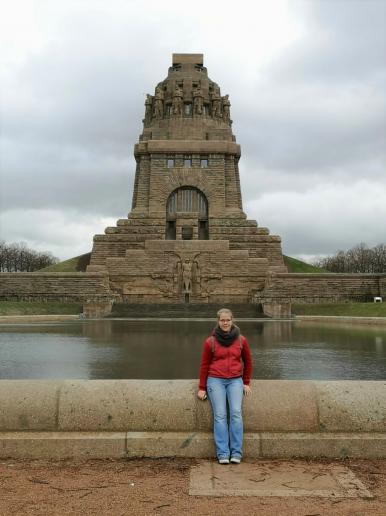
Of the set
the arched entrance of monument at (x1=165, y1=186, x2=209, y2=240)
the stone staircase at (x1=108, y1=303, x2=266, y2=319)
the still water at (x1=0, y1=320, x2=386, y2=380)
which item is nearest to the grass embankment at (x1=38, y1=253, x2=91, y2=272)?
the arched entrance of monument at (x1=165, y1=186, x2=209, y2=240)

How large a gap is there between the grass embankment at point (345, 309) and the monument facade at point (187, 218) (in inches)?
155

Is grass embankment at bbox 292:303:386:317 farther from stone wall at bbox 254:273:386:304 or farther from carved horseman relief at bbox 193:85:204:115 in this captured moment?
carved horseman relief at bbox 193:85:204:115

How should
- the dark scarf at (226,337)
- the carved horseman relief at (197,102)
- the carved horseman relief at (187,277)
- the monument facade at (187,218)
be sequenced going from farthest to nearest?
the carved horseman relief at (197,102) < the monument facade at (187,218) < the carved horseman relief at (187,277) < the dark scarf at (226,337)

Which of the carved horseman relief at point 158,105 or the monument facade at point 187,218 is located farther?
the carved horseman relief at point 158,105

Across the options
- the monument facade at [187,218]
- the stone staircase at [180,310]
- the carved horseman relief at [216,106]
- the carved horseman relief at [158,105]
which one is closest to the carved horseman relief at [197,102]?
the monument facade at [187,218]

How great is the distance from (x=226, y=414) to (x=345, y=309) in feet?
91.7

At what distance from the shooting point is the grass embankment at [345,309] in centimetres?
2852

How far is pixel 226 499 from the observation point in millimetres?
4145

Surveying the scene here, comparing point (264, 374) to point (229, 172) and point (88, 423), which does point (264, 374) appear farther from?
point (229, 172)

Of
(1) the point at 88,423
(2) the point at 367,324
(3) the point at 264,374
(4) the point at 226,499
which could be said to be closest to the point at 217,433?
(4) the point at 226,499

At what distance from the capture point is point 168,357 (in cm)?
1183

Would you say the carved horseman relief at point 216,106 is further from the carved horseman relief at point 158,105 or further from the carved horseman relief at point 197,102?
the carved horseman relief at point 158,105

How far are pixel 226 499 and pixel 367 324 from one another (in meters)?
22.2

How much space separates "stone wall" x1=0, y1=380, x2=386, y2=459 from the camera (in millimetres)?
5180
